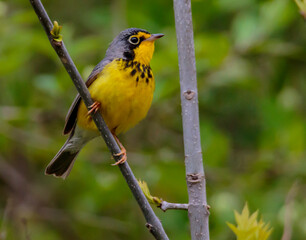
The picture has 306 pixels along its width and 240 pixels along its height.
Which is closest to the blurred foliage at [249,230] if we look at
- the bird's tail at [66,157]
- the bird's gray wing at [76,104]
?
the bird's gray wing at [76,104]

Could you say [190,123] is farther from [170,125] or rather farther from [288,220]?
[170,125]

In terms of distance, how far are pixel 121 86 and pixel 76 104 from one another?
440 millimetres

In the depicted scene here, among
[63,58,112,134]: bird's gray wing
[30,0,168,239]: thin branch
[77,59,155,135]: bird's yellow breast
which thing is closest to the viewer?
[30,0,168,239]: thin branch

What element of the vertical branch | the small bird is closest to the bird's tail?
the small bird

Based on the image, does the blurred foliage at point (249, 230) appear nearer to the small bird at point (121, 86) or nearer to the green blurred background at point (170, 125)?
the small bird at point (121, 86)

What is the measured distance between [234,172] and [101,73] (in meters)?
3.03

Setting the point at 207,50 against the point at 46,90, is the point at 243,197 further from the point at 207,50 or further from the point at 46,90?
the point at 46,90

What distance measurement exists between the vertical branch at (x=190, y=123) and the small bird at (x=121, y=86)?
1.22 meters

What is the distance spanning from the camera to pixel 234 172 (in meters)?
6.61

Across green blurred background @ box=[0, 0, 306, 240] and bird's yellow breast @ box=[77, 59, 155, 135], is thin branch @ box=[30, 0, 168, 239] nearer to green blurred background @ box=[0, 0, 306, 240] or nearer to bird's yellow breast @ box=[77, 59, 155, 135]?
bird's yellow breast @ box=[77, 59, 155, 135]

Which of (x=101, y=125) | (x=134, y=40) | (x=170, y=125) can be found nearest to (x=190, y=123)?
(x=101, y=125)

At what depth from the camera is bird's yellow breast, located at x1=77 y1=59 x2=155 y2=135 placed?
154 inches

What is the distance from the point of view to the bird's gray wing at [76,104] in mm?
4145

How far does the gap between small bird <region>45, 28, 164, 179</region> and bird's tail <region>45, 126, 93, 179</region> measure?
8cm
